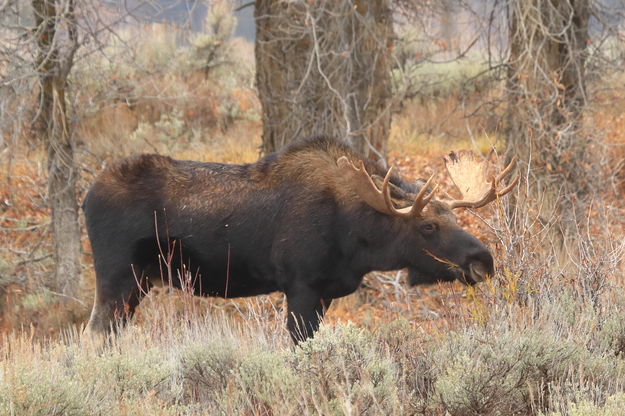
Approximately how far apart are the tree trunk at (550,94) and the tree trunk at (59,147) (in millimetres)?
5451

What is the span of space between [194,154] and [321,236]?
10.1 metres

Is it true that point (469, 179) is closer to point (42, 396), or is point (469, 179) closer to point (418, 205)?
point (418, 205)

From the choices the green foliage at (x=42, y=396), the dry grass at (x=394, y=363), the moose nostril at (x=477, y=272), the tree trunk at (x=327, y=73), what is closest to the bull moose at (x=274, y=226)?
the moose nostril at (x=477, y=272)

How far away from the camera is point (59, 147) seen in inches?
419

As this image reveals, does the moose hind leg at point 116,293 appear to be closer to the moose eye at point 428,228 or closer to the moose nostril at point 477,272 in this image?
the moose eye at point 428,228

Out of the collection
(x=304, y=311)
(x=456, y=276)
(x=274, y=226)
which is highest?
(x=274, y=226)

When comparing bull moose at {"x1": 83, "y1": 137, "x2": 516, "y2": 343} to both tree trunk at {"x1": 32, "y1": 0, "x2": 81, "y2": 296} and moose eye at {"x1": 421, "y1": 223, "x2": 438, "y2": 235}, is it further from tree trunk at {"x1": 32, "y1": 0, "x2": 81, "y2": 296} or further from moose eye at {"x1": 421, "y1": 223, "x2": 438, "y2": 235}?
tree trunk at {"x1": 32, "y1": 0, "x2": 81, "y2": 296}

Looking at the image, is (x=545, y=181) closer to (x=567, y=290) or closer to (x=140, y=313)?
(x=567, y=290)

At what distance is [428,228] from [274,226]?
1.27 m

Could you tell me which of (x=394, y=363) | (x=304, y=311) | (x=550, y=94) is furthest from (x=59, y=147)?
(x=394, y=363)

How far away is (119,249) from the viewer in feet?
23.3

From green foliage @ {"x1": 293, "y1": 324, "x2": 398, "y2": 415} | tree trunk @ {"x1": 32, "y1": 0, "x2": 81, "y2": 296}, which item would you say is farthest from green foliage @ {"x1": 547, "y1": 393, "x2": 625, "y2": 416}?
tree trunk @ {"x1": 32, "y1": 0, "x2": 81, "y2": 296}

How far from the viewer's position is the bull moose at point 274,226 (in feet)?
22.0

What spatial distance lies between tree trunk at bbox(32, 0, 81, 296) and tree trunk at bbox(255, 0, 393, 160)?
2.55 meters
